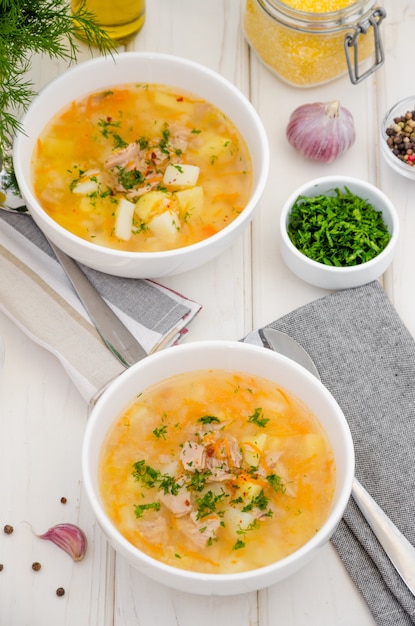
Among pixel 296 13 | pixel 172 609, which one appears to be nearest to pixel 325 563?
pixel 172 609

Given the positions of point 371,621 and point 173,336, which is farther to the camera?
point 173,336

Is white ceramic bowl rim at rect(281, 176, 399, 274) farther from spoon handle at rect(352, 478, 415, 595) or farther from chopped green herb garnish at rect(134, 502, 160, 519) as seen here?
chopped green herb garnish at rect(134, 502, 160, 519)

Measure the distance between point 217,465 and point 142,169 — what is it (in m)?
0.95

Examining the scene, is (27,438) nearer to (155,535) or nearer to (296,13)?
Answer: (155,535)

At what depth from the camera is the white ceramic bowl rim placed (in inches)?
109

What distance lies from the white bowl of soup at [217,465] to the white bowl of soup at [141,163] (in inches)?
15.7

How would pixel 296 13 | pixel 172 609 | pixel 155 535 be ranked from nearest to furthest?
pixel 155 535
pixel 172 609
pixel 296 13

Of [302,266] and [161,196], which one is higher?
[161,196]

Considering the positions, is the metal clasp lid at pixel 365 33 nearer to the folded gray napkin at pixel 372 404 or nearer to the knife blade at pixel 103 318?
the folded gray napkin at pixel 372 404

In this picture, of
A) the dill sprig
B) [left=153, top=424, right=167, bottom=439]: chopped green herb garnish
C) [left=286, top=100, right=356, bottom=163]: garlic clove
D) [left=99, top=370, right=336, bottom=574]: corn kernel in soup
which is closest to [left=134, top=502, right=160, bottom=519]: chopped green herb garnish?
[left=99, top=370, right=336, bottom=574]: corn kernel in soup

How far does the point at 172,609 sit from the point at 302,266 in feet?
3.40

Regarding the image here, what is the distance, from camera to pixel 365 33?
296cm

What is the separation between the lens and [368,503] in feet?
8.04

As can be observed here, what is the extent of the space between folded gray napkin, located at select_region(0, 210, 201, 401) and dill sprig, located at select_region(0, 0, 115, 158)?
1.02 feet
